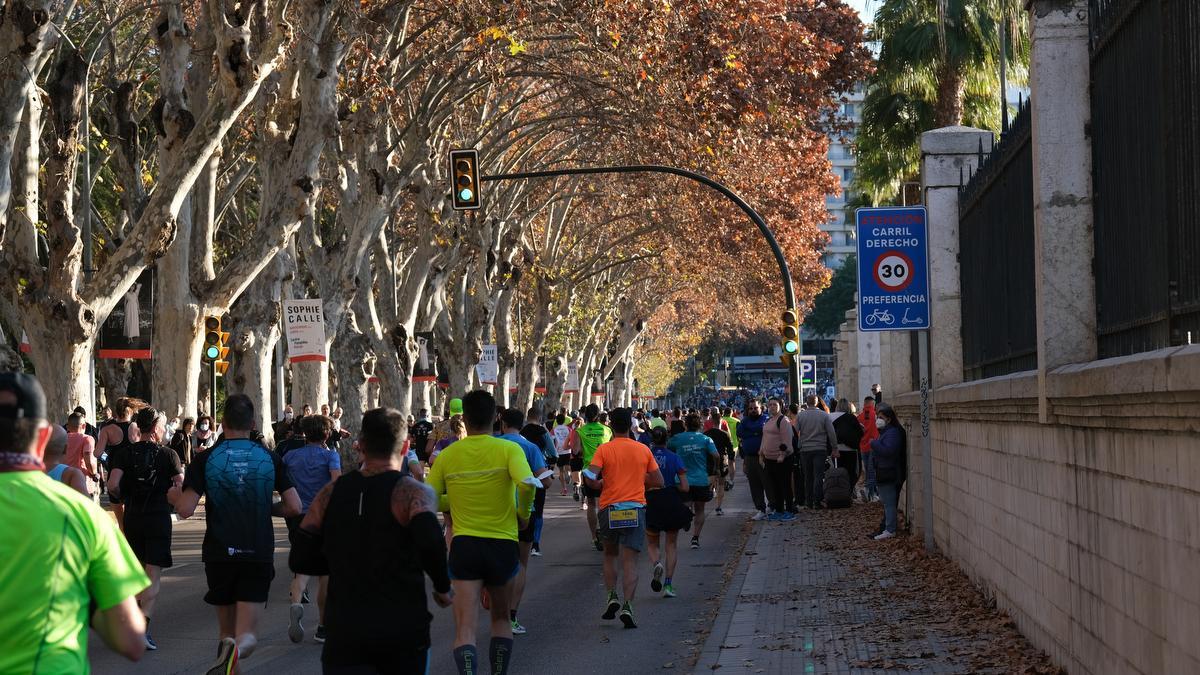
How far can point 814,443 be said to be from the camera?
24.5m

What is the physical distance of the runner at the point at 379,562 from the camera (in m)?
6.11

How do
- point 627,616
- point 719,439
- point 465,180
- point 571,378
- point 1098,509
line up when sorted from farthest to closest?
1. point 571,378
2. point 719,439
3. point 465,180
4. point 627,616
5. point 1098,509

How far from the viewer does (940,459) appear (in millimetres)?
15758

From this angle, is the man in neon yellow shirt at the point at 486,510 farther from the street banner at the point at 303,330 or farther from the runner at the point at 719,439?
the street banner at the point at 303,330

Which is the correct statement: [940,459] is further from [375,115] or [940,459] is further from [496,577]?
[375,115]

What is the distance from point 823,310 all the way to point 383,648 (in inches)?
4766

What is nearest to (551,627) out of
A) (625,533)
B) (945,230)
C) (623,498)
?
(625,533)

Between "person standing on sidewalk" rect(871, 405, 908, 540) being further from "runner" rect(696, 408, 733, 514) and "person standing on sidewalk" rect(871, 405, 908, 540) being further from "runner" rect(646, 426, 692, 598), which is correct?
"runner" rect(696, 408, 733, 514)

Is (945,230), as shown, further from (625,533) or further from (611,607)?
(611,607)

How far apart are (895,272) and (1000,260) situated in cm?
344

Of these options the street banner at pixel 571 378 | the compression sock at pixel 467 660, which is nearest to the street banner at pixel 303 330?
the compression sock at pixel 467 660

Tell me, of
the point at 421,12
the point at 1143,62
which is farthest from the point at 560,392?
the point at 1143,62

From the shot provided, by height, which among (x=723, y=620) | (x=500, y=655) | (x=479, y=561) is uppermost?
(x=479, y=561)

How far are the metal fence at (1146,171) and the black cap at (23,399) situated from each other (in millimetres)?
4129
